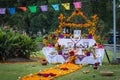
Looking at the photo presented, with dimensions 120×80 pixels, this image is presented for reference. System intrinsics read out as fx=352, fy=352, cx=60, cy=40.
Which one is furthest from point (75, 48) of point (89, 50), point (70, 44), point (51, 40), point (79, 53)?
point (51, 40)

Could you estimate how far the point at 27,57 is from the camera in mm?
17234

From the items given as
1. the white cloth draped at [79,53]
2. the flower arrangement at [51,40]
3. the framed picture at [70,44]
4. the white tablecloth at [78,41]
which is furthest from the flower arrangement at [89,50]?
the flower arrangement at [51,40]

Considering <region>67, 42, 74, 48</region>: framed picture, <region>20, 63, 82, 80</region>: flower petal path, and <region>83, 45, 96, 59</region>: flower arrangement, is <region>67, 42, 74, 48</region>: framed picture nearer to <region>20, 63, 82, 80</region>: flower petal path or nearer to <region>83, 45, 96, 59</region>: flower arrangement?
<region>83, 45, 96, 59</region>: flower arrangement

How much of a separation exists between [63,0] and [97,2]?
11.4ft

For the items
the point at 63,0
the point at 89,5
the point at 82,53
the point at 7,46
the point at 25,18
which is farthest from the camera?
the point at 25,18

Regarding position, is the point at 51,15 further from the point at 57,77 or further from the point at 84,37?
the point at 57,77

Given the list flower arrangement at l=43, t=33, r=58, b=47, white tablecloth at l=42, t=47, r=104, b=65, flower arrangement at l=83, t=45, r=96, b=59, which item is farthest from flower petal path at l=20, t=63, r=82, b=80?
flower arrangement at l=43, t=33, r=58, b=47

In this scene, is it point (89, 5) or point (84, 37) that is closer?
point (84, 37)

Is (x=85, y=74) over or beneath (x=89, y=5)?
beneath

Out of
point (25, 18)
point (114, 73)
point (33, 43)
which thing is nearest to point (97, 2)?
point (25, 18)

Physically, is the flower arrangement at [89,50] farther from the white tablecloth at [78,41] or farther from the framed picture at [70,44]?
the framed picture at [70,44]

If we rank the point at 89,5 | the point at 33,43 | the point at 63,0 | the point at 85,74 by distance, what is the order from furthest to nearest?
the point at 63,0
the point at 89,5
the point at 33,43
the point at 85,74

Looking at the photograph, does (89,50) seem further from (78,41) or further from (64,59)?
(64,59)

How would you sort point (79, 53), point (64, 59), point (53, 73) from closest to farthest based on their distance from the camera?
point (53, 73)
point (79, 53)
point (64, 59)
